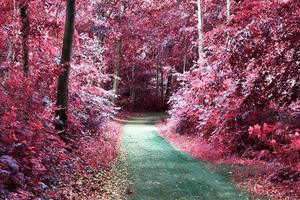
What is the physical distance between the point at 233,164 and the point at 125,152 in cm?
442

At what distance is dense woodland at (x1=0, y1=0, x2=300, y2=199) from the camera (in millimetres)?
7363

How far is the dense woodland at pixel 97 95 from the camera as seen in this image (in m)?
7.36

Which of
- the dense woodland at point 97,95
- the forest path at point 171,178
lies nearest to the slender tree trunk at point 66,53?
the dense woodland at point 97,95

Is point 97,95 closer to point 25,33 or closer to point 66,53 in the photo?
point 66,53

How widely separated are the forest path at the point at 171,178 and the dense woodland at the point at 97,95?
1026 millimetres

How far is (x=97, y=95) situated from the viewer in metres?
19.2

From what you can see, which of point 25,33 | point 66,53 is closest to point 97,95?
point 66,53

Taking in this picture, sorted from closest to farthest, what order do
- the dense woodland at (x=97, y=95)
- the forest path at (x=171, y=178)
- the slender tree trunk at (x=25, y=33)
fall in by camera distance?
1. the dense woodland at (x=97, y=95)
2. the forest path at (x=171, y=178)
3. the slender tree trunk at (x=25, y=33)

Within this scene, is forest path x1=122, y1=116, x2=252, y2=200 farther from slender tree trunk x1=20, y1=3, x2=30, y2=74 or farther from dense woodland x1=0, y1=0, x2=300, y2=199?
slender tree trunk x1=20, y1=3, x2=30, y2=74

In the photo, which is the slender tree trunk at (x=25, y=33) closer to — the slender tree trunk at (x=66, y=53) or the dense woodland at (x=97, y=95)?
the dense woodland at (x=97, y=95)

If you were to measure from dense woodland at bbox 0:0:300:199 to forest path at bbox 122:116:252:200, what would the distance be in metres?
1.03

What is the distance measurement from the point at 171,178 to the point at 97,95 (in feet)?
30.4

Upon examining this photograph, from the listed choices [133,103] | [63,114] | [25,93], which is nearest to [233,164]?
[63,114]

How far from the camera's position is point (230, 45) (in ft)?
28.6
